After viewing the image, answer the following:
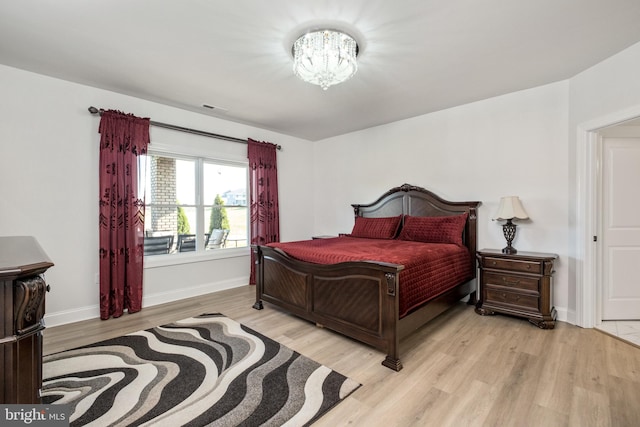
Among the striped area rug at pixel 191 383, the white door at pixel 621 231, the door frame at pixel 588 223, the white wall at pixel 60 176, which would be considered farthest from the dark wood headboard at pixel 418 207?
the white wall at pixel 60 176

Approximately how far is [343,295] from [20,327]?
1984mm

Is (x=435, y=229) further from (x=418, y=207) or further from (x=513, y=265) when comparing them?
(x=513, y=265)

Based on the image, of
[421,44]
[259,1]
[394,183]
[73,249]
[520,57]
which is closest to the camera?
[259,1]

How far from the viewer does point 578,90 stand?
112 inches

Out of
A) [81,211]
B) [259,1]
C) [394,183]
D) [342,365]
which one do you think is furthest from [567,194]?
[81,211]

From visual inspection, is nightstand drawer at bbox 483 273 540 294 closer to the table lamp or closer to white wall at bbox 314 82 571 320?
the table lamp

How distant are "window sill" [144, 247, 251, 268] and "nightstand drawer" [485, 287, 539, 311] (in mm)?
3312

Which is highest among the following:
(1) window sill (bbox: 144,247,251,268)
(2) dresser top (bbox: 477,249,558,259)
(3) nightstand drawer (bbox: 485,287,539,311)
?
(2) dresser top (bbox: 477,249,558,259)

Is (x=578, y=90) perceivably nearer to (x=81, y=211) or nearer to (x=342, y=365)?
(x=342, y=365)

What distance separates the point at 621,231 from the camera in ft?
9.77

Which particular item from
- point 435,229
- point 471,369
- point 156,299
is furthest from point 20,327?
point 435,229

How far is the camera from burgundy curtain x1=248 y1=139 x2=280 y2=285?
14.7 ft

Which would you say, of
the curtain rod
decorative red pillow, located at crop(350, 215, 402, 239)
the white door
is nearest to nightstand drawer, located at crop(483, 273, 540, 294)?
the white door

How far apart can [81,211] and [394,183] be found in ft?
13.0
